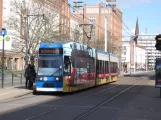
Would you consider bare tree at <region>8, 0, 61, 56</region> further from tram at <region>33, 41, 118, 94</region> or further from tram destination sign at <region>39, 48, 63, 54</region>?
tram destination sign at <region>39, 48, 63, 54</region>

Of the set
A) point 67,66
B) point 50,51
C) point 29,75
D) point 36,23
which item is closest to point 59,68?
point 67,66

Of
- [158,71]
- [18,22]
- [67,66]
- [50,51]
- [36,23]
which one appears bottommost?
[158,71]

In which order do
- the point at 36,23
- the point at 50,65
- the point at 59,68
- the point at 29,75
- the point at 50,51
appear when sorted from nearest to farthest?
the point at 59,68, the point at 50,65, the point at 50,51, the point at 29,75, the point at 36,23

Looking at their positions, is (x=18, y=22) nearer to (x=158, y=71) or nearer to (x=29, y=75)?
(x=29, y=75)

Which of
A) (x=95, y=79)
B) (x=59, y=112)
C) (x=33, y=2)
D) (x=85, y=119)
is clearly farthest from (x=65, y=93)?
(x=33, y=2)

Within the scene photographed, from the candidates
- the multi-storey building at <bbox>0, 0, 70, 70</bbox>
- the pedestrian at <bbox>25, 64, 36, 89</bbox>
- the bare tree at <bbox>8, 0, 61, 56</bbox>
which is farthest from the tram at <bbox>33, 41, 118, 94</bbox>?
the multi-storey building at <bbox>0, 0, 70, 70</bbox>

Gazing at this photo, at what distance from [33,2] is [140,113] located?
43.5 meters

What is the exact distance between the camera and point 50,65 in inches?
886

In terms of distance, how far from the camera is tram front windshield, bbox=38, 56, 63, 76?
878 inches

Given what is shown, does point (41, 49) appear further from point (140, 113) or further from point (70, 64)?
point (140, 113)

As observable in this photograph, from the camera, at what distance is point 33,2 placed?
54969 mm

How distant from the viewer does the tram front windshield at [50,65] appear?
73.2 ft

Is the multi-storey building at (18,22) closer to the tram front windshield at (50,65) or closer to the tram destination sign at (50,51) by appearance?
the tram destination sign at (50,51)

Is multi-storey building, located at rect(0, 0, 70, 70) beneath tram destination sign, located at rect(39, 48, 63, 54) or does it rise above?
above
